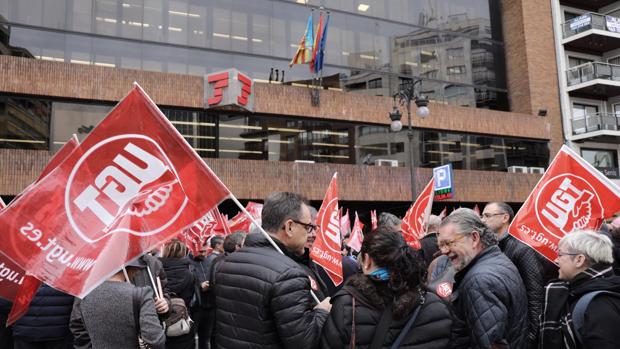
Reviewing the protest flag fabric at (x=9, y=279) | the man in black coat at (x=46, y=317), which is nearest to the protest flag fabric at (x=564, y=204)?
the man in black coat at (x=46, y=317)

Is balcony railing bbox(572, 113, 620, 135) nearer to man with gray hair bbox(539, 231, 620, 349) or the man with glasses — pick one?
the man with glasses

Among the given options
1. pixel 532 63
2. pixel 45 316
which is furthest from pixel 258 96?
pixel 45 316

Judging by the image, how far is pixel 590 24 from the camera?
29766mm

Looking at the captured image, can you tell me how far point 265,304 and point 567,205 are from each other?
3.61 metres

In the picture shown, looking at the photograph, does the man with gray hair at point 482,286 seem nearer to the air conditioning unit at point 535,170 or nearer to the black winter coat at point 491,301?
the black winter coat at point 491,301

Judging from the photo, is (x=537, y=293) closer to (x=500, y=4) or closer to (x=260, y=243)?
(x=260, y=243)

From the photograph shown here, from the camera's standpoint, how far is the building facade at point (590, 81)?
29.8 meters

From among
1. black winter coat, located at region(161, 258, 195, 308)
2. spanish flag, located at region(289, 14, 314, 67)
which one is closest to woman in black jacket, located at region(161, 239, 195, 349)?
black winter coat, located at region(161, 258, 195, 308)

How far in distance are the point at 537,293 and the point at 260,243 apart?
2855 millimetres

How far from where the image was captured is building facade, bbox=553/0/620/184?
29844mm

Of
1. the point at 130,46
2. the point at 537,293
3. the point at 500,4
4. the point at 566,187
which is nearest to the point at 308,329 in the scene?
the point at 537,293

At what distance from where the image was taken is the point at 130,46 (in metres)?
21.4

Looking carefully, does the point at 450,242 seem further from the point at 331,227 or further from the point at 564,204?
the point at 331,227

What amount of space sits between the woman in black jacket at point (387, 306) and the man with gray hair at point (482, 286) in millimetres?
675
